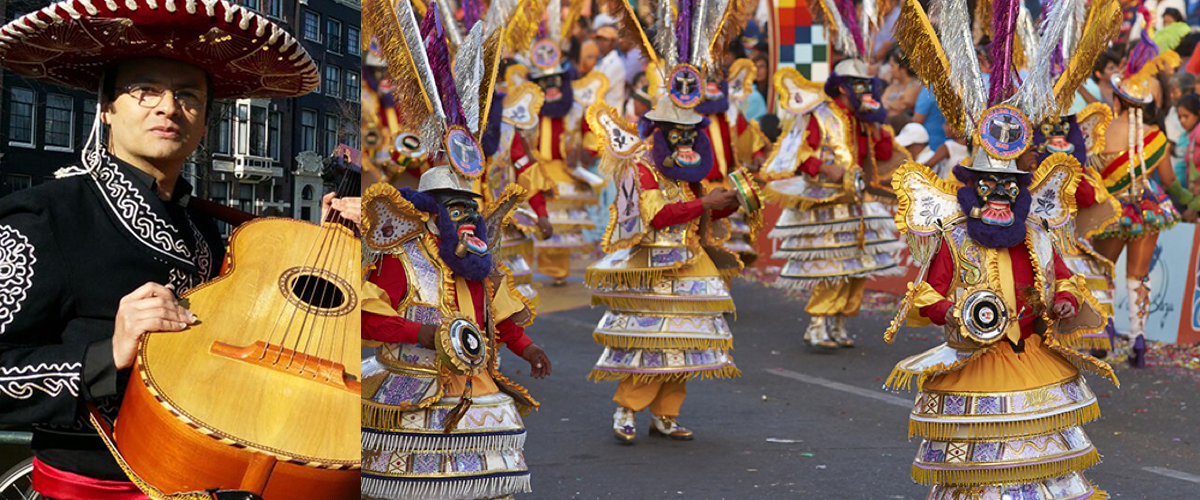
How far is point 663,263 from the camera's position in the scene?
21.3ft

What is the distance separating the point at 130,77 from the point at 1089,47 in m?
4.10

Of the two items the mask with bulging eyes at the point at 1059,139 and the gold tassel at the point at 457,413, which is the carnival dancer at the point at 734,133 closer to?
the mask with bulging eyes at the point at 1059,139

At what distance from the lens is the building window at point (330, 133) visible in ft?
6.30

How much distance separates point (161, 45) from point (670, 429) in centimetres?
511

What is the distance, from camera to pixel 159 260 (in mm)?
1922

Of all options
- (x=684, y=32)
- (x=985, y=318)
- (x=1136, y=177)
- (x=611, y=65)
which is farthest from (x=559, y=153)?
(x=985, y=318)

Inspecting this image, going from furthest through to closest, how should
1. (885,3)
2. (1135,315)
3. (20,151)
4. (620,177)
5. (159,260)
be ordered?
(885,3)
(1135,315)
(620,177)
(159,260)
(20,151)

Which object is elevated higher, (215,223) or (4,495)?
(215,223)

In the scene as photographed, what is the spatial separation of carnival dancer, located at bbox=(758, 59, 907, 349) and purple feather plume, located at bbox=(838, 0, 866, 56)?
0.50 feet

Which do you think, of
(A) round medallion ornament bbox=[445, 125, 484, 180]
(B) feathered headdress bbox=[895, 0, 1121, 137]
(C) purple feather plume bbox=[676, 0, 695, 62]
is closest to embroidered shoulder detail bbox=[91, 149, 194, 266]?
(A) round medallion ornament bbox=[445, 125, 484, 180]

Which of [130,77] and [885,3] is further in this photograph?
[885,3]

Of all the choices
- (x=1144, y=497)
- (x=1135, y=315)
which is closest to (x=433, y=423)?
(x=1144, y=497)

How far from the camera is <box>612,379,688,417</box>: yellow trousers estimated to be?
6.45m

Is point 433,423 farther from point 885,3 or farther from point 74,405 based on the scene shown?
point 885,3
